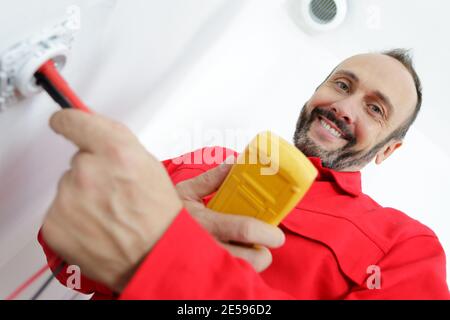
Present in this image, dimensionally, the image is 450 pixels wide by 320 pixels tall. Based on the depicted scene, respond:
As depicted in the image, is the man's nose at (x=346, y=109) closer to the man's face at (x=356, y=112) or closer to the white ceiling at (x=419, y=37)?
the man's face at (x=356, y=112)

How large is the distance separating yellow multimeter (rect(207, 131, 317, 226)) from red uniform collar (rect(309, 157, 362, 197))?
0.32 metres

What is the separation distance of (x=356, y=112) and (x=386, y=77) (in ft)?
0.33

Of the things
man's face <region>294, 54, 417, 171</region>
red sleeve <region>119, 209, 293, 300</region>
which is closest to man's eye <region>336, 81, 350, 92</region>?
man's face <region>294, 54, 417, 171</region>

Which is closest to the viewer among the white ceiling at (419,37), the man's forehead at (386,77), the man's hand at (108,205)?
the man's hand at (108,205)

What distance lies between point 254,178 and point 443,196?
910 millimetres

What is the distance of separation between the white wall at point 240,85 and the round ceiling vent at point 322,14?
0.09 feet

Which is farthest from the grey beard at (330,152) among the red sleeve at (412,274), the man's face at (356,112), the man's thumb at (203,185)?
the man's thumb at (203,185)

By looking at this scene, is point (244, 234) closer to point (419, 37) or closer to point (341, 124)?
point (341, 124)

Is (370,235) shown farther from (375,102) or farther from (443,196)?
(443,196)

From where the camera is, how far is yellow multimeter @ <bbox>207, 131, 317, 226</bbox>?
47 centimetres

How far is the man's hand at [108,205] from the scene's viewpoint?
0.35 metres

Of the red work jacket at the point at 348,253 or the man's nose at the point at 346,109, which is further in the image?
the man's nose at the point at 346,109
